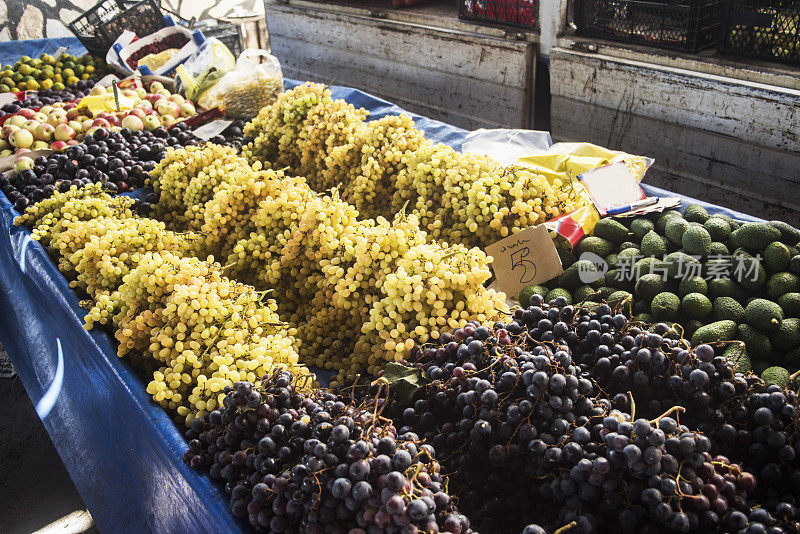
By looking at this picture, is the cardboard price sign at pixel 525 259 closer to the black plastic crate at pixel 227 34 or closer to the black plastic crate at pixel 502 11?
the black plastic crate at pixel 502 11

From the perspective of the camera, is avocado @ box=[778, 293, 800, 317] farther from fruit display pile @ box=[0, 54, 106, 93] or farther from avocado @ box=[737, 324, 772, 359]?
fruit display pile @ box=[0, 54, 106, 93]

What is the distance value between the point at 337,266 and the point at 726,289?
1154 mm

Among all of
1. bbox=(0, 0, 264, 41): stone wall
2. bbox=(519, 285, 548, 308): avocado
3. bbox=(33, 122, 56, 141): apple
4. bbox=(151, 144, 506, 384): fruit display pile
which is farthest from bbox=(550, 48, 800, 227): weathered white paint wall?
bbox=(0, 0, 264, 41): stone wall

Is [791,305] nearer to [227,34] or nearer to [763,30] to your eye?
[763,30]

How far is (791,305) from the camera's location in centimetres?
154

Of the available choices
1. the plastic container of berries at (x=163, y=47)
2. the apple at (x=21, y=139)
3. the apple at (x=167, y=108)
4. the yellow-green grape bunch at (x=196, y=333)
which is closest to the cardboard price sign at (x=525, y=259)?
the yellow-green grape bunch at (x=196, y=333)

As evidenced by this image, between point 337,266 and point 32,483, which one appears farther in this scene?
point 32,483

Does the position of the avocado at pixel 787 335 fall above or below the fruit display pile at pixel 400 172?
below

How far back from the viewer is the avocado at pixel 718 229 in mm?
1796

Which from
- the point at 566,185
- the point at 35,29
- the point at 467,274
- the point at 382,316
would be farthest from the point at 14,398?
the point at 35,29

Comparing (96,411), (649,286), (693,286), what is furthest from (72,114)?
(693,286)

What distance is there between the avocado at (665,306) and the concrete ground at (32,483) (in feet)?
7.84

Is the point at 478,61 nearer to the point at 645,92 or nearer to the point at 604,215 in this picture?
the point at 645,92

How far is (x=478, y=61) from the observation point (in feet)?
12.4
